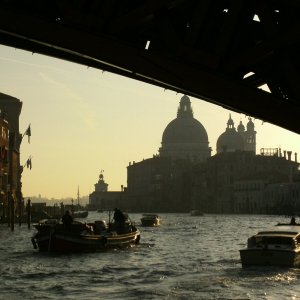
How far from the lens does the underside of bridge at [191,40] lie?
260 inches

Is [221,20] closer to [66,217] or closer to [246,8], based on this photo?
[246,8]

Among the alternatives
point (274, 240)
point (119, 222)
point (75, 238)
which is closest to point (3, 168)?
point (119, 222)

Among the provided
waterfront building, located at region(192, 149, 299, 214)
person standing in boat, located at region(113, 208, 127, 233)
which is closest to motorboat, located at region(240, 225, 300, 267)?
person standing in boat, located at region(113, 208, 127, 233)

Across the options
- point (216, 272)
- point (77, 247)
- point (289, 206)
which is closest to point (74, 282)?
point (216, 272)

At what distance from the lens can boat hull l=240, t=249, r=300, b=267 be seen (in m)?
31.0

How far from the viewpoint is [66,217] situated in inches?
1601

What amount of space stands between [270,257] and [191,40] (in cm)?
2517

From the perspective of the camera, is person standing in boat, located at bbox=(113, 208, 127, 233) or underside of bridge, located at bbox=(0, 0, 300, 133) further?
person standing in boat, located at bbox=(113, 208, 127, 233)

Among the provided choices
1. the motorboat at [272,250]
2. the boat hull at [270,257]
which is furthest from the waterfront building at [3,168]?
the boat hull at [270,257]

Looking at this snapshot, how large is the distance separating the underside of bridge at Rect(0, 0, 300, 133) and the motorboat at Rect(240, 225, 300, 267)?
962 inches

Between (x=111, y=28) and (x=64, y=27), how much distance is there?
0.40 metres

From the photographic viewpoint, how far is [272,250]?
3130 cm

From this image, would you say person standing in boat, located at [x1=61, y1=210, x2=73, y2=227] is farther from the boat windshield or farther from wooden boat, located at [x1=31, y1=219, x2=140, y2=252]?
the boat windshield

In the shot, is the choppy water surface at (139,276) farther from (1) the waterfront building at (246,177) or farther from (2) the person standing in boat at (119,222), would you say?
(1) the waterfront building at (246,177)
